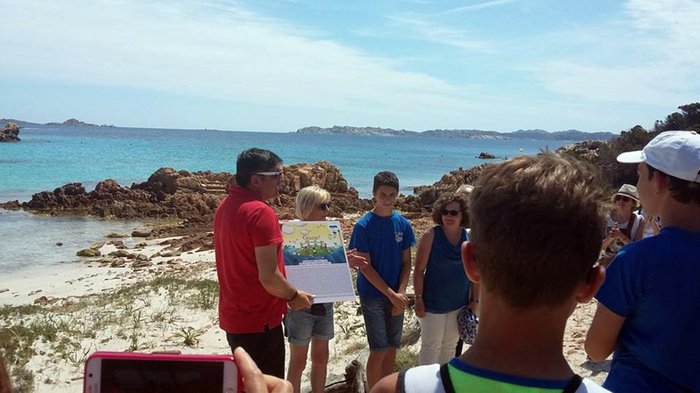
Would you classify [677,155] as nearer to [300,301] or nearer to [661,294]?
[661,294]

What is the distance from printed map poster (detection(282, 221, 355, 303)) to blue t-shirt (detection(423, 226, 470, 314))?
0.75 m

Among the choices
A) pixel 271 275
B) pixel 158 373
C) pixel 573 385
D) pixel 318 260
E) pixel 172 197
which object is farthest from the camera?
pixel 172 197

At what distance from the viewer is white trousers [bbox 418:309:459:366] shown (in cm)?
506

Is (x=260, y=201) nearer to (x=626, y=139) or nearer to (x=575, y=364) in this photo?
(x=575, y=364)

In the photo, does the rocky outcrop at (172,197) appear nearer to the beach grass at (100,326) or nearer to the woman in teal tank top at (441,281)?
the beach grass at (100,326)

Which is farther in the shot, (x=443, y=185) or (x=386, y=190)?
(x=443, y=185)

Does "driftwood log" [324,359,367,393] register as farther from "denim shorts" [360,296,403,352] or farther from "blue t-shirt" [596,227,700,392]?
"blue t-shirt" [596,227,700,392]

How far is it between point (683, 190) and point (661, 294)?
0.46 meters

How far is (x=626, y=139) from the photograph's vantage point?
2456 cm

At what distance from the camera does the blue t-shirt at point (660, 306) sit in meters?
2.22

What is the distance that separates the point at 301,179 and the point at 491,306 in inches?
1094

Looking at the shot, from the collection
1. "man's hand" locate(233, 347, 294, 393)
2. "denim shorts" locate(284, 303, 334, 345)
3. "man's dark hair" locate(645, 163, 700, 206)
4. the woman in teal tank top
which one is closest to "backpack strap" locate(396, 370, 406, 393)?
"man's hand" locate(233, 347, 294, 393)

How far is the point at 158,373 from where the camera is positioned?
163 centimetres

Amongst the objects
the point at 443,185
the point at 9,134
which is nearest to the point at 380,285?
the point at 443,185
